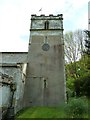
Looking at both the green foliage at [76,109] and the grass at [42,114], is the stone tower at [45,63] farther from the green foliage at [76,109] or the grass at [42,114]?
the green foliage at [76,109]

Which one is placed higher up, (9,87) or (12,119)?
(9,87)

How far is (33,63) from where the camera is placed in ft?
87.3

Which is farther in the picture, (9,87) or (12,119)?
(9,87)

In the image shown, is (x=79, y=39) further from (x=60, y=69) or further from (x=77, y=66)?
(x=60, y=69)

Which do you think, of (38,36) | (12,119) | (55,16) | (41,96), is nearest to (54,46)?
(38,36)

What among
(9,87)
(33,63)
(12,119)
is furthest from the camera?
(33,63)

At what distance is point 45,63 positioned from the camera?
26.4 m

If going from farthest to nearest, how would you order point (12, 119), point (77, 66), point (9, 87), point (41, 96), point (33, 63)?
point (77, 66) → point (33, 63) → point (41, 96) → point (9, 87) → point (12, 119)

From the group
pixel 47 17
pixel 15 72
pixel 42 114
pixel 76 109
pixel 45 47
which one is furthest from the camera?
pixel 47 17

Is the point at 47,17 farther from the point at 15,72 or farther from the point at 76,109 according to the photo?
the point at 76,109

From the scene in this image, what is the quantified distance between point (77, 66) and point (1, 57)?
14831 millimetres

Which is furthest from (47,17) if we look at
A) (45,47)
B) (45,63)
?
(45,63)

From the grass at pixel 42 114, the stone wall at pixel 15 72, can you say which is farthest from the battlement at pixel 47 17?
the grass at pixel 42 114

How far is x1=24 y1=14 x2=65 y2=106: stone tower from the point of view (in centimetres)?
2473
